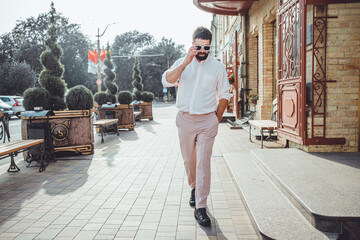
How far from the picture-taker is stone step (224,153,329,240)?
2852 millimetres

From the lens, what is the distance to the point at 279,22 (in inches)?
254

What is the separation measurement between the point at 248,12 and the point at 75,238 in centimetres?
1161

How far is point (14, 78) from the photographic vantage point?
36281mm

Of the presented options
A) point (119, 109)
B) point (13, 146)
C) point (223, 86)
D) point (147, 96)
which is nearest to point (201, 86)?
point (223, 86)

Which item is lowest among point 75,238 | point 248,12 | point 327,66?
point 75,238

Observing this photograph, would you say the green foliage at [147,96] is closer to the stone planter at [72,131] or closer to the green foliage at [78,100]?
the green foliage at [78,100]

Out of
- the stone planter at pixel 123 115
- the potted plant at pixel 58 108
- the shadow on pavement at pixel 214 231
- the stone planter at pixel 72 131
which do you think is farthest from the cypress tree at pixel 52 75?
the shadow on pavement at pixel 214 231

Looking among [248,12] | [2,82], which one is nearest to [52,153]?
[248,12]

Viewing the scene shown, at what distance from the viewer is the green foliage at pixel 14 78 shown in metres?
36.2

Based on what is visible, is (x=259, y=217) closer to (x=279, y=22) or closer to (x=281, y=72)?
(x=281, y=72)

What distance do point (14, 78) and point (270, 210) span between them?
3923 cm

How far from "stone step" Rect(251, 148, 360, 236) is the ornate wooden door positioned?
1.86 feet

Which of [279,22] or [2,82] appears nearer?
[279,22]

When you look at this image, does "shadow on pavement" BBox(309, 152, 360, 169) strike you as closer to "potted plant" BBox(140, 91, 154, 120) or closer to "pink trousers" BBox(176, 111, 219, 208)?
"pink trousers" BBox(176, 111, 219, 208)
